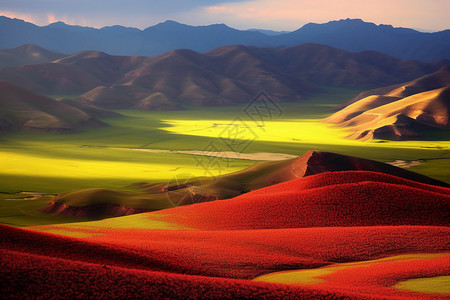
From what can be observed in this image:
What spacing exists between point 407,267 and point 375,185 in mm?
13285

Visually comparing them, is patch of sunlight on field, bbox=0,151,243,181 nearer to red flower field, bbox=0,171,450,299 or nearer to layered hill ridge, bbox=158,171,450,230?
red flower field, bbox=0,171,450,299

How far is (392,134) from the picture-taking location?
312ft

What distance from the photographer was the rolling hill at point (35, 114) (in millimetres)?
101750

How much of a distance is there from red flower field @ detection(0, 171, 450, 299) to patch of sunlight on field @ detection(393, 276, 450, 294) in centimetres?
6

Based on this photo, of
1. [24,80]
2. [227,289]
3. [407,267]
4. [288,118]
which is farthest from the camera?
[24,80]

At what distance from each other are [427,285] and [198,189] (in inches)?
1110

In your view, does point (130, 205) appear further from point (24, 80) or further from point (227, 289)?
point (24, 80)

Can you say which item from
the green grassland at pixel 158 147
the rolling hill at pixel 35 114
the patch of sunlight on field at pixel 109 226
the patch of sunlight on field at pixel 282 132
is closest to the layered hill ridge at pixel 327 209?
the patch of sunlight on field at pixel 109 226

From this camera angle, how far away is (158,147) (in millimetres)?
84188

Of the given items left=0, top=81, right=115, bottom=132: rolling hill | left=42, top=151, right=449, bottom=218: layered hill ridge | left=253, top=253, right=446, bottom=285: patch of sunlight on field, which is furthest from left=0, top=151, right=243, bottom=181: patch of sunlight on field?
left=253, top=253, right=446, bottom=285: patch of sunlight on field

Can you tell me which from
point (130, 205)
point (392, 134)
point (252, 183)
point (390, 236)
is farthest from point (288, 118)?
point (390, 236)

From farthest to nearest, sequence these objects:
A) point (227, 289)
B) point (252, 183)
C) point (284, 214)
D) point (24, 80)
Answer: point (24, 80) < point (252, 183) < point (284, 214) < point (227, 289)

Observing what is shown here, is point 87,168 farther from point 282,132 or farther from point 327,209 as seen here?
point 282,132

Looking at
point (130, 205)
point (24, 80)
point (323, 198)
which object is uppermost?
point (24, 80)
